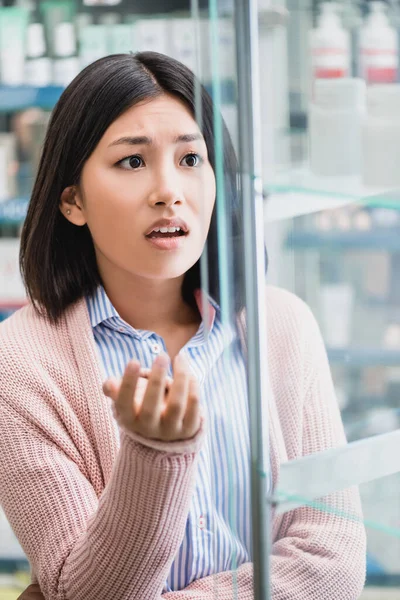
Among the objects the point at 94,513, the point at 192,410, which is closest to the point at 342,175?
the point at 192,410

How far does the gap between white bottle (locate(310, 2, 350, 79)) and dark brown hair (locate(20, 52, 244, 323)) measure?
0.25 meters

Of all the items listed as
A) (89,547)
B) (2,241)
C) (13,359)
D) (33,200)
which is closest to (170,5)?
(2,241)

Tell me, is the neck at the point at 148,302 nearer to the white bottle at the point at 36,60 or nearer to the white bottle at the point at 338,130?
Result: the white bottle at the point at 338,130

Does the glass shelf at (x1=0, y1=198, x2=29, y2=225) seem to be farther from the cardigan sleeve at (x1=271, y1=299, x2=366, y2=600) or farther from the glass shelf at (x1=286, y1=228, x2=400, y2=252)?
the glass shelf at (x1=286, y1=228, x2=400, y2=252)

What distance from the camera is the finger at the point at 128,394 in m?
0.81

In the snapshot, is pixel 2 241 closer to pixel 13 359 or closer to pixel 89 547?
pixel 13 359

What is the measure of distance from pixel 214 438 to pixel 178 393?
0.45ft

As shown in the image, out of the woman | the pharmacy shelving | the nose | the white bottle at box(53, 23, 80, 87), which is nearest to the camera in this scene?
the woman

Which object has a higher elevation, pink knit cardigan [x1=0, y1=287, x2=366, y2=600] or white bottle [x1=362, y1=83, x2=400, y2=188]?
white bottle [x1=362, y1=83, x2=400, y2=188]

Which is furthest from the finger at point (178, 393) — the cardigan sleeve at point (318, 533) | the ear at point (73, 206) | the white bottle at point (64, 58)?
the white bottle at point (64, 58)

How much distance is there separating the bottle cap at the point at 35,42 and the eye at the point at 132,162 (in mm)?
1979

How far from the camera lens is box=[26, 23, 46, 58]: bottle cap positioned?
299cm

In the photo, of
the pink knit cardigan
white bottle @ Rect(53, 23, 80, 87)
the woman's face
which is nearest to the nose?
the woman's face

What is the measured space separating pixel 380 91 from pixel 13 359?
2.07ft
